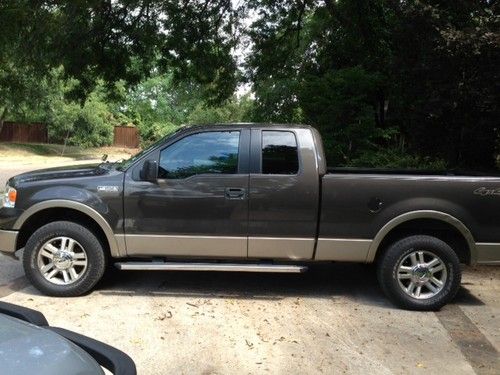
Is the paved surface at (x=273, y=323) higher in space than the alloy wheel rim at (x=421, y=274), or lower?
lower

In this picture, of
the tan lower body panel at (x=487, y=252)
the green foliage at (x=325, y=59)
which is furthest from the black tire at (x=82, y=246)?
the green foliage at (x=325, y=59)

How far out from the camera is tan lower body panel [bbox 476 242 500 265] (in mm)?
5734

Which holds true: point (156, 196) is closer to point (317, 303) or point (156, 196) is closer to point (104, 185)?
point (104, 185)

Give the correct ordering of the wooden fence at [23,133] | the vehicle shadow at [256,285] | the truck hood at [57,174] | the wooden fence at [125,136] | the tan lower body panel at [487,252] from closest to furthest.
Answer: the tan lower body panel at [487,252] < the truck hood at [57,174] < the vehicle shadow at [256,285] < the wooden fence at [23,133] < the wooden fence at [125,136]

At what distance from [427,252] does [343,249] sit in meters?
0.85

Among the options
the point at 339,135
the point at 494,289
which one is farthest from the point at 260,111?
the point at 494,289

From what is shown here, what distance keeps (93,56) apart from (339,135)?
648 centimetres

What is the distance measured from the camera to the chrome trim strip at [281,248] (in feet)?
19.0

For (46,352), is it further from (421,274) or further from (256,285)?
(256,285)

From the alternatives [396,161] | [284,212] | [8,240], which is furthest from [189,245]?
[396,161]

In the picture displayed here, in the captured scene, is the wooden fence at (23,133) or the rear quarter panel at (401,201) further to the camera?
the wooden fence at (23,133)

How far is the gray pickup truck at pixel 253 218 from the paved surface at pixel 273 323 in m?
0.37

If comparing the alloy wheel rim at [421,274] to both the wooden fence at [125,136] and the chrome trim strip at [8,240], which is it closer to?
the chrome trim strip at [8,240]

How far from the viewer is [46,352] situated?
6.59ft
